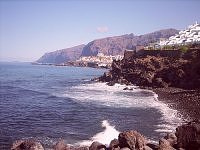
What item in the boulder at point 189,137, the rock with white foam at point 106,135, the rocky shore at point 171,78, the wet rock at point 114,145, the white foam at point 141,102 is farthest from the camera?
the rocky shore at point 171,78

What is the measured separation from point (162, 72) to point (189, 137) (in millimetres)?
45449

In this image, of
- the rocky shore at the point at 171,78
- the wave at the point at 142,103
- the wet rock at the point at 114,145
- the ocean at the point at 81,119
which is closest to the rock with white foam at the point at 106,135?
the ocean at the point at 81,119

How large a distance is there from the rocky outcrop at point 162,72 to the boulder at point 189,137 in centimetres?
3520

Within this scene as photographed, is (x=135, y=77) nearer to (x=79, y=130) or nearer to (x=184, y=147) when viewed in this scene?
(x=79, y=130)

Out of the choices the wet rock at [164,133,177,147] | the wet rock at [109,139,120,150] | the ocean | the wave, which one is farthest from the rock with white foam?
the wet rock at [164,133,177,147]

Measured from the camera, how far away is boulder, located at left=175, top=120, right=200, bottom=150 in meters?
19.6

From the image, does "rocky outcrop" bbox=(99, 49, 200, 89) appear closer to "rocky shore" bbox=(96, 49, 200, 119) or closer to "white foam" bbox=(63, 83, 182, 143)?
"rocky shore" bbox=(96, 49, 200, 119)

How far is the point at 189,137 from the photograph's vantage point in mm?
20047

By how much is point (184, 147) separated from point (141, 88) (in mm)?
42529

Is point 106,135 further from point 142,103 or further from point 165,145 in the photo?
point 142,103

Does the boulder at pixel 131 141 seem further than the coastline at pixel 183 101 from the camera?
No

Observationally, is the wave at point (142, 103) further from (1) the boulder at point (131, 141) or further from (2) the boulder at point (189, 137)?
(1) the boulder at point (131, 141)

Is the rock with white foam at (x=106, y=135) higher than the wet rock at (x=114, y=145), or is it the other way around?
the wet rock at (x=114, y=145)

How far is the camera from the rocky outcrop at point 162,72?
57375mm
